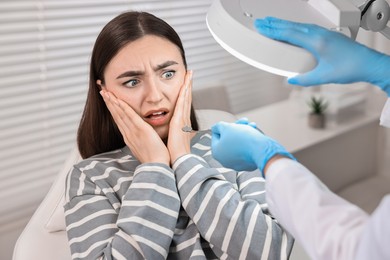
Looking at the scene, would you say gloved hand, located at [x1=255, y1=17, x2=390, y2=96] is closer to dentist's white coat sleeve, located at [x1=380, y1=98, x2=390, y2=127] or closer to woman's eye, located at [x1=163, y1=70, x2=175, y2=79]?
dentist's white coat sleeve, located at [x1=380, y1=98, x2=390, y2=127]

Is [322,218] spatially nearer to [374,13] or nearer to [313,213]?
[313,213]

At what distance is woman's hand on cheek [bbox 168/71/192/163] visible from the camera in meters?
1.16

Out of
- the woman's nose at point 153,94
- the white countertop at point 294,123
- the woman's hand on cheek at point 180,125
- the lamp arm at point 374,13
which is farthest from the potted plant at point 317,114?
the lamp arm at point 374,13

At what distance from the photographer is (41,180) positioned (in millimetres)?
2043

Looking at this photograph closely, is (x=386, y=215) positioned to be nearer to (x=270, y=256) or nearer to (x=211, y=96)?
(x=270, y=256)

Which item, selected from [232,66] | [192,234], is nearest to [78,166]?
[192,234]

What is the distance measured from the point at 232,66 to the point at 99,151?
1412 millimetres

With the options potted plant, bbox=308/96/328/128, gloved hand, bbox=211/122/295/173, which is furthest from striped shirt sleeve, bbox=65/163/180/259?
potted plant, bbox=308/96/328/128

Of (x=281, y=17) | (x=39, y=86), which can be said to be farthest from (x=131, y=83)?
(x=39, y=86)

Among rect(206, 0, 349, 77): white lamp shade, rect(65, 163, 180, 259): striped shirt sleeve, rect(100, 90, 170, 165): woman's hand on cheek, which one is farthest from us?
rect(100, 90, 170, 165): woman's hand on cheek

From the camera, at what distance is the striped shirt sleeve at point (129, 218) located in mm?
1022

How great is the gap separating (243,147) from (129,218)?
30 centimetres

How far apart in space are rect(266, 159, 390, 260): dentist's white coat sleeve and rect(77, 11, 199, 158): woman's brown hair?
0.61m

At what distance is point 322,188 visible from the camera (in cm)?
77
